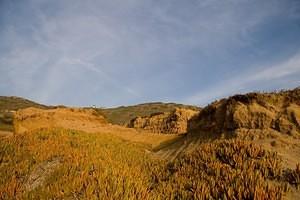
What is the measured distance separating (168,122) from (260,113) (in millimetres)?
31059

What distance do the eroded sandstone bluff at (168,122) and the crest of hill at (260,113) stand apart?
25.3 meters

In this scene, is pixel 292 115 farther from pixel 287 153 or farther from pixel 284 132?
pixel 287 153

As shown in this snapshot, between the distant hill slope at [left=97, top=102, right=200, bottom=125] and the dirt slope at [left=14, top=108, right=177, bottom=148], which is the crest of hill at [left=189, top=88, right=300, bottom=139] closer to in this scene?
the dirt slope at [left=14, top=108, right=177, bottom=148]

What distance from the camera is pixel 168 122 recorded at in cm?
4434

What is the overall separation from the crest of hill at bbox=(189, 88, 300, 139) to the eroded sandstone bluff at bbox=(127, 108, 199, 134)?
25293mm

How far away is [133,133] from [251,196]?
2473 centimetres

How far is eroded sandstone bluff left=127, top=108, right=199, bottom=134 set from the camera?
42.6m

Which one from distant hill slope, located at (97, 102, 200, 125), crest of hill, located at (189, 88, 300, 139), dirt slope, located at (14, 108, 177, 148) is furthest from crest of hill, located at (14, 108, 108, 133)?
distant hill slope, located at (97, 102, 200, 125)

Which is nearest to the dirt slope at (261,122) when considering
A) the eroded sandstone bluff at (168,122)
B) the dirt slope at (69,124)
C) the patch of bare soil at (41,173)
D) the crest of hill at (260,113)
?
the crest of hill at (260,113)

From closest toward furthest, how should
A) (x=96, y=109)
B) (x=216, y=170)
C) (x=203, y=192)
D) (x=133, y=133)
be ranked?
(x=203, y=192) < (x=216, y=170) < (x=133, y=133) < (x=96, y=109)

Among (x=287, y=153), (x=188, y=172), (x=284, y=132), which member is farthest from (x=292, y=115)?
(x=188, y=172)

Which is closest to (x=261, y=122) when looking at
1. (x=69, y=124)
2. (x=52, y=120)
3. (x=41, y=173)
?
(x=41, y=173)

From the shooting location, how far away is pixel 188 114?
42844mm

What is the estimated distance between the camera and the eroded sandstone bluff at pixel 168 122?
140 ft
